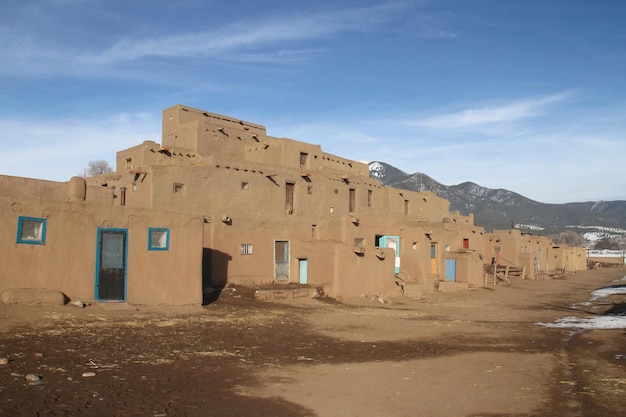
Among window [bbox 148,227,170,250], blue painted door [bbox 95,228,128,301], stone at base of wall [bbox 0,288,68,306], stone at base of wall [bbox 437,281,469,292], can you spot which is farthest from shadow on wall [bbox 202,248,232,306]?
stone at base of wall [bbox 437,281,469,292]

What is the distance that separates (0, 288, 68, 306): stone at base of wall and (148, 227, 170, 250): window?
3.24m

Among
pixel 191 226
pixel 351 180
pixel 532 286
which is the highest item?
pixel 351 180

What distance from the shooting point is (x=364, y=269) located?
84.0 feet

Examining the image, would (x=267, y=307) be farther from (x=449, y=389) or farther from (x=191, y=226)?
(x=449, y=389)

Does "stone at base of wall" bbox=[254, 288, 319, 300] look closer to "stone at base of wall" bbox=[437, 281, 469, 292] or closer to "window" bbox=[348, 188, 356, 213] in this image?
"stone at base of wall" bbox=[437, 281, 469, 292]

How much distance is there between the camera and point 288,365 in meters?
10.8

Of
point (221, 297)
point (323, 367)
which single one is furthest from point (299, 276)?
point (323, 367)

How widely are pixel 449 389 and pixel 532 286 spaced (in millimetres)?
36071

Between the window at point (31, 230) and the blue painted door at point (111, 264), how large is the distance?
1.63m

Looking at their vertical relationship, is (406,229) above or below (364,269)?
above

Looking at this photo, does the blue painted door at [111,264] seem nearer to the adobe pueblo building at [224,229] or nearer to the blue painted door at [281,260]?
the adobe pueblo building at [224,229]

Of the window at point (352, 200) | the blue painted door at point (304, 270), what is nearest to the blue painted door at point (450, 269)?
the window at point (352, 200)

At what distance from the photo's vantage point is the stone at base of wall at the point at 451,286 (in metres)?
32.4

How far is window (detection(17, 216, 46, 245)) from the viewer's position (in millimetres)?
13797
